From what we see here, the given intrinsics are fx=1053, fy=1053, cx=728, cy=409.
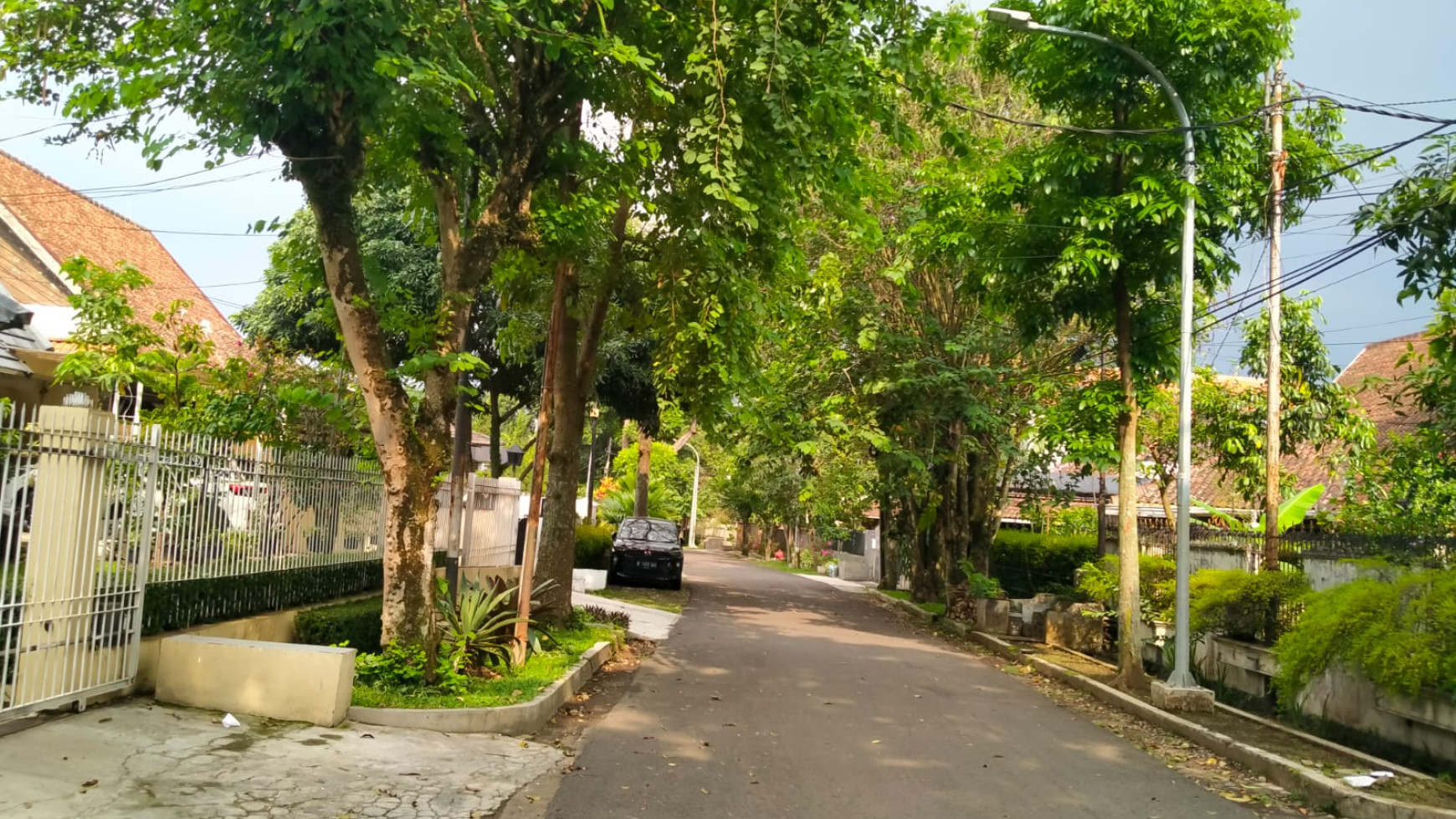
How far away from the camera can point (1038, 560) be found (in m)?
23.4

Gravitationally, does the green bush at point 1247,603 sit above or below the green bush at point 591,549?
above

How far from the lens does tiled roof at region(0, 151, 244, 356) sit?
18.0m

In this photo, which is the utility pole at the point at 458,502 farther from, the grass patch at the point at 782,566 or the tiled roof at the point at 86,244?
the grass patch at the point at 782,566

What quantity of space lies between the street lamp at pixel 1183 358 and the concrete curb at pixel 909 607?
37.9 ft

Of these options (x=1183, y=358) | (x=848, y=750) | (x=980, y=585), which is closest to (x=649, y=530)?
(x=980, y=585)

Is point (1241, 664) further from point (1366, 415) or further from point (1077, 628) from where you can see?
point (1366, 415)

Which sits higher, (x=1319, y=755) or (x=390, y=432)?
(x=390, y=432)

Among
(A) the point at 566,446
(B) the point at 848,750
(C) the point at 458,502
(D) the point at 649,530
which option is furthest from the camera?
(D) the point at 649,530

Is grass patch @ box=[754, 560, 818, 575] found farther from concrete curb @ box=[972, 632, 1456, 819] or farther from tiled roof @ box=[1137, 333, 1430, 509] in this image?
concrete curb @ box=[972, 632, 1456, 819]

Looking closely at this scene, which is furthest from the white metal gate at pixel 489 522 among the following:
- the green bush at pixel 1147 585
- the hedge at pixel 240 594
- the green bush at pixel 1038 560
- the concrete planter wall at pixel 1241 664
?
the green bush at pixel 1038 560

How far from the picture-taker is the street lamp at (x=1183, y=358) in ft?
37.1

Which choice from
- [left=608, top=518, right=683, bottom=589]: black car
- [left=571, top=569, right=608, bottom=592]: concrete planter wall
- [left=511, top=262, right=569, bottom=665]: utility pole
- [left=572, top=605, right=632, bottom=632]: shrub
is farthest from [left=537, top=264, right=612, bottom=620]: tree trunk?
[left=608, top=518, right=683, bottom=589]: black car

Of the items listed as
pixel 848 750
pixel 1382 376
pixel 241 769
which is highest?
pixel 1382 376

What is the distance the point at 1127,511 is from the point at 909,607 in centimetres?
1357
